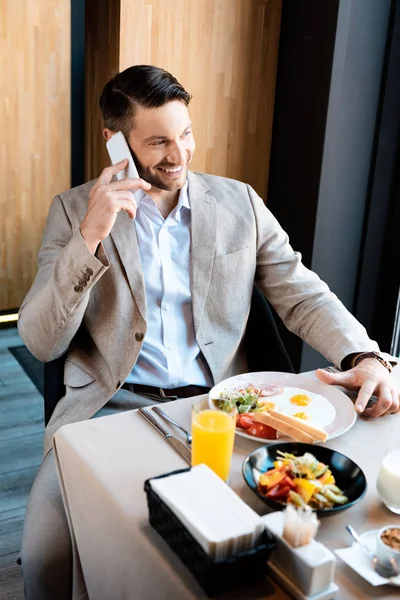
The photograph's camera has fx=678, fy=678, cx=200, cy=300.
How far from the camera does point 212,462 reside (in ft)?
3.58

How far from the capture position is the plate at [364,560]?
876 millimetres

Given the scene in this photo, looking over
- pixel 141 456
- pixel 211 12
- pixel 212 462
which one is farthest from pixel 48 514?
pixel 211 12

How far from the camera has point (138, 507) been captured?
103 cm

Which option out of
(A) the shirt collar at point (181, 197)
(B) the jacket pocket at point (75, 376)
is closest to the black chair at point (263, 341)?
(A) the shirt collar at point (181, 197)

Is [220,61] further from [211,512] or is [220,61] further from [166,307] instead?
[211,512]

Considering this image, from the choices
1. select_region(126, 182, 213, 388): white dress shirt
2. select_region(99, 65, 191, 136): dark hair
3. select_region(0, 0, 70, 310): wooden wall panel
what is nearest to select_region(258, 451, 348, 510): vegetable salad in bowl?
select_region(126, 182, 213, 388): white dress shirt

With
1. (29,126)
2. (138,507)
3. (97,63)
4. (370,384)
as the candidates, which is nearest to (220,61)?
(97,63)

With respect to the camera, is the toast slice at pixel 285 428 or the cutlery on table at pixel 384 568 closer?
the cutlery on table at pixel 384 568

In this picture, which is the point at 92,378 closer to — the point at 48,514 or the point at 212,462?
the point at 48,514

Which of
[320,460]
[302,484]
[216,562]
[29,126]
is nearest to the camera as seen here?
[216,562]

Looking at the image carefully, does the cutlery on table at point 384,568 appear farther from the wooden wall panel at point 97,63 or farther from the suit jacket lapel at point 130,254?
the wooden wall panel at point 97,63

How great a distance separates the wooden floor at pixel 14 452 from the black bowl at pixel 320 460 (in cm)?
107

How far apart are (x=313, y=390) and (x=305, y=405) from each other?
8 centimetres

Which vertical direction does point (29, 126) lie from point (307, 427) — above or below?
above
